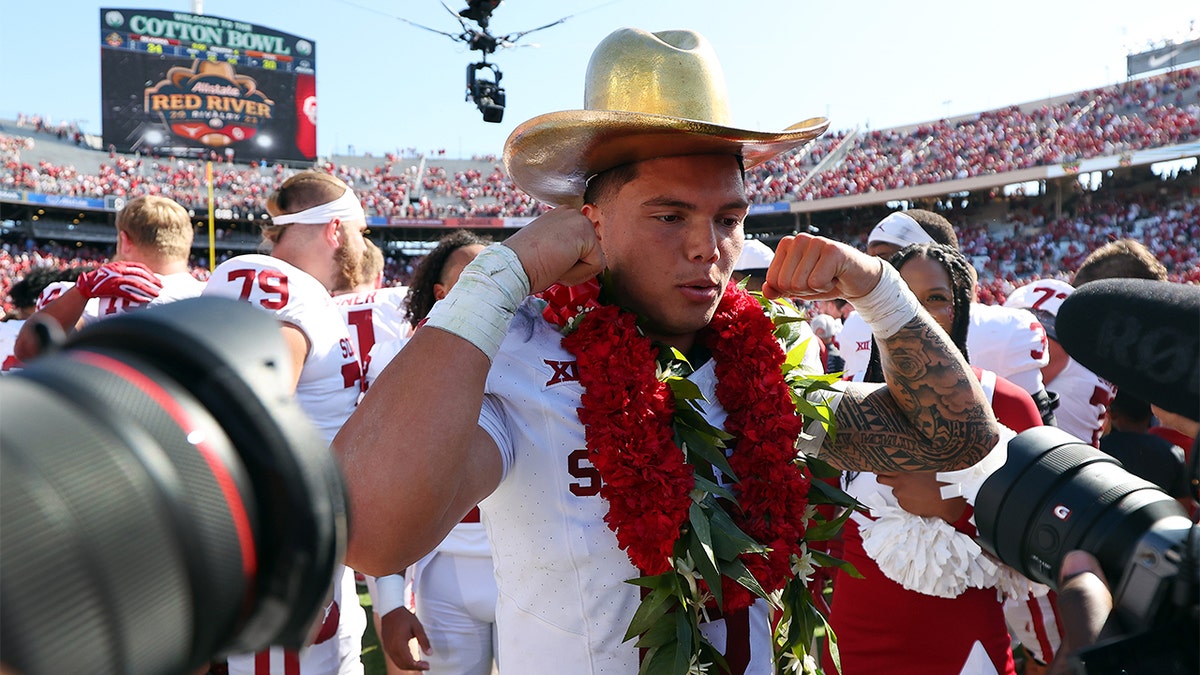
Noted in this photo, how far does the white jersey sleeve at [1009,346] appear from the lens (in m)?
4.01

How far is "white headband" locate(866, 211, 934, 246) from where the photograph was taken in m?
4.73

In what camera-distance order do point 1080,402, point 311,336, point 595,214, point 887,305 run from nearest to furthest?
point 887,305
point 595,214
point 311,336
point 1080,402

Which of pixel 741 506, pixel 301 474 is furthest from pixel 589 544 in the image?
pixel 301 474

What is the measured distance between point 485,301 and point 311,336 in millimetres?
1862

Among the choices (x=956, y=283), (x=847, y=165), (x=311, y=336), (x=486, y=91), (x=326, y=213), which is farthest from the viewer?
(x=847, y=165)

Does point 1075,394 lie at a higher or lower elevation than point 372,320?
lower

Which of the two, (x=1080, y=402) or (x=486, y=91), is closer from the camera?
(x=1080, y=402)

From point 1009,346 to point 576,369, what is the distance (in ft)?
9.16

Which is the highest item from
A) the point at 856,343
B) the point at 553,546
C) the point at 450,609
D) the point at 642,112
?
the point at 642,112

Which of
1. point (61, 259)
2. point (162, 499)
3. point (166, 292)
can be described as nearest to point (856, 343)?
point (166, 292)

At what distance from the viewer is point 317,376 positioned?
11.3ft

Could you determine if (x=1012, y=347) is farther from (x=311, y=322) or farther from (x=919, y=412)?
(x=311, y=322)

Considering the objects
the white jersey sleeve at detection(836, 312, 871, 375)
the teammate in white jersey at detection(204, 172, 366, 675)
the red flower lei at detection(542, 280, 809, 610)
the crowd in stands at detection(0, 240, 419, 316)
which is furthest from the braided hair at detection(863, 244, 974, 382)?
the crowd in stands at detection(0, 240, 419, 316)

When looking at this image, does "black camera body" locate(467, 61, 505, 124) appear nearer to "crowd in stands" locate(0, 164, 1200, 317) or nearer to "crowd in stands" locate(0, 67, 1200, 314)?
"crowd in stands" locate(0, 67, 1200, 314)
